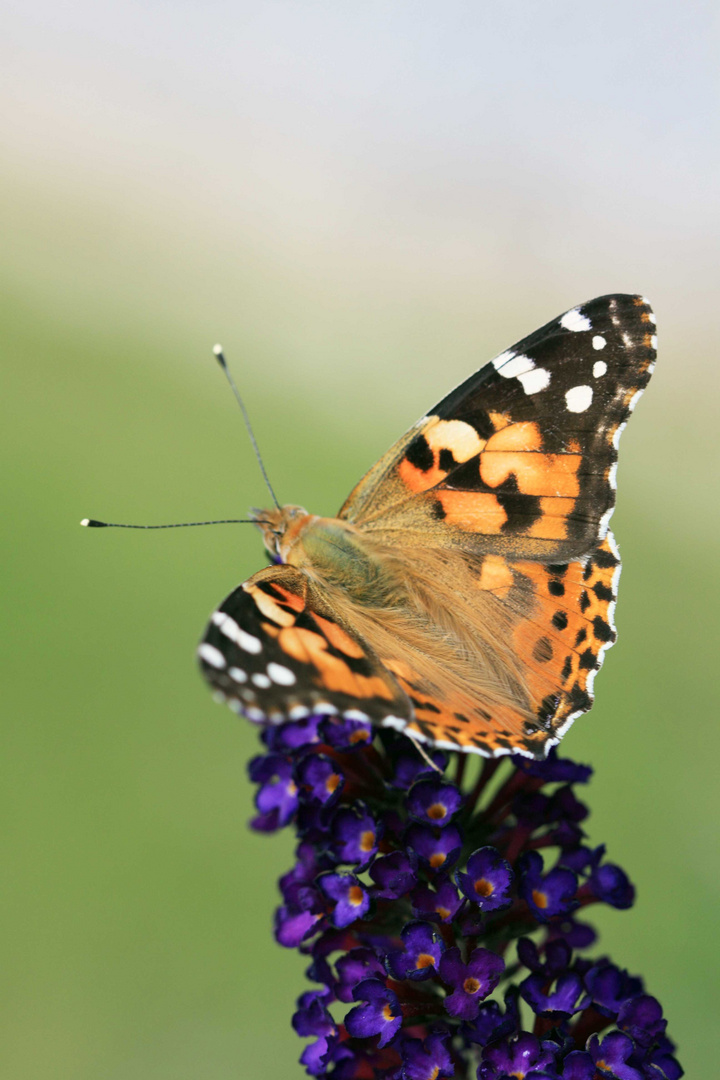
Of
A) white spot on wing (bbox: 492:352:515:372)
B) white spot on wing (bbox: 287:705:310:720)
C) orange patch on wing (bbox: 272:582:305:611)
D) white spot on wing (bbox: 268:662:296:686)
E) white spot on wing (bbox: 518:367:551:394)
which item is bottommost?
white spot on wing (bbox: 287:705:310:720)

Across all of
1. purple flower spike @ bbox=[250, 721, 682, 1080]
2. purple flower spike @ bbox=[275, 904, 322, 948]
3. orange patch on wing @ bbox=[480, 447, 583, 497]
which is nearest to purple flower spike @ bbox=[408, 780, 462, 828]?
purple flower spike @ bbox=[250, 721, 682, 1080]

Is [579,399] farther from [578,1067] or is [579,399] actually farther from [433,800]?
[578,1067]

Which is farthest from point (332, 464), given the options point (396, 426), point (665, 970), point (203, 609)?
point (665, 970)

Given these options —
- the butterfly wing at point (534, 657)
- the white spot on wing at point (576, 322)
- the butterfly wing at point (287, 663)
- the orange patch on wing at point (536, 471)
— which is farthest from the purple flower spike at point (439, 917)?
the white spot on wing at point (576, 322)

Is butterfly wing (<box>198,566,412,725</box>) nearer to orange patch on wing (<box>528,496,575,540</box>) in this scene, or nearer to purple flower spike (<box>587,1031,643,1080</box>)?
orange patch on wing (<box>528,496,575,540</box>)

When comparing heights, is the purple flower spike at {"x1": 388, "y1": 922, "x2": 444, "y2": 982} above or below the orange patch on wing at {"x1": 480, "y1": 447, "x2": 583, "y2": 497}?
below

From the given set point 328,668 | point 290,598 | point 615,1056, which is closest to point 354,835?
point 328,668
